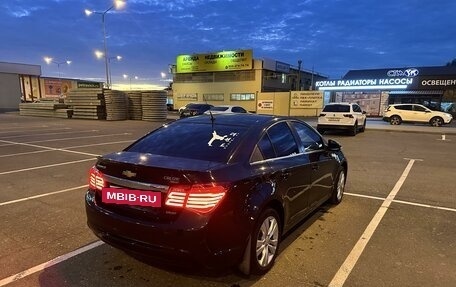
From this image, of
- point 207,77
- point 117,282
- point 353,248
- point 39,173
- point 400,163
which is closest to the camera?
point 117,282

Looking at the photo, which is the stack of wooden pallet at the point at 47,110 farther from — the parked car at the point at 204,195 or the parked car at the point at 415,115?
the parked car at the point at 204,195

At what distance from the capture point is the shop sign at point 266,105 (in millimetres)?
39219

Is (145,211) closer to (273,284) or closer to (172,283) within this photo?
(172,283)

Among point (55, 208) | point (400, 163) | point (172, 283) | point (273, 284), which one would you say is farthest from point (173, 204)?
point (400, 163)

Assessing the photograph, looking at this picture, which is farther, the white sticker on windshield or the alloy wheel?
the white sticker on windshield

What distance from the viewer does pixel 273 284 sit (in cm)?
331

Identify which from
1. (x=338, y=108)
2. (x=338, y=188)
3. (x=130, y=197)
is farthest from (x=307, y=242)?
(x=338, y=108)

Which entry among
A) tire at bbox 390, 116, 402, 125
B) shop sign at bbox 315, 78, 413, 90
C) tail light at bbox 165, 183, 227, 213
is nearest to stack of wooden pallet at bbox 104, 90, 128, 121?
tire at bbox 390, 116, 402, 125

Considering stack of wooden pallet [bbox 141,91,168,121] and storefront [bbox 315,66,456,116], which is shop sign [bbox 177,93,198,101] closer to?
storefront [bbox 315,66,456,116]

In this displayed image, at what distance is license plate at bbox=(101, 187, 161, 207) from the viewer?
302 cm

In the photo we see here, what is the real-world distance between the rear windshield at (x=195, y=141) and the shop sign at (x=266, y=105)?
3541cm

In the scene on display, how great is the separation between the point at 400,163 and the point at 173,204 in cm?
872

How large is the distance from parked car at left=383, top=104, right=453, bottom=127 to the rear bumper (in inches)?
1057

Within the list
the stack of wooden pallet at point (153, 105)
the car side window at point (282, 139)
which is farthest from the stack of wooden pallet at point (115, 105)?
the car side window at point (282, 139)
